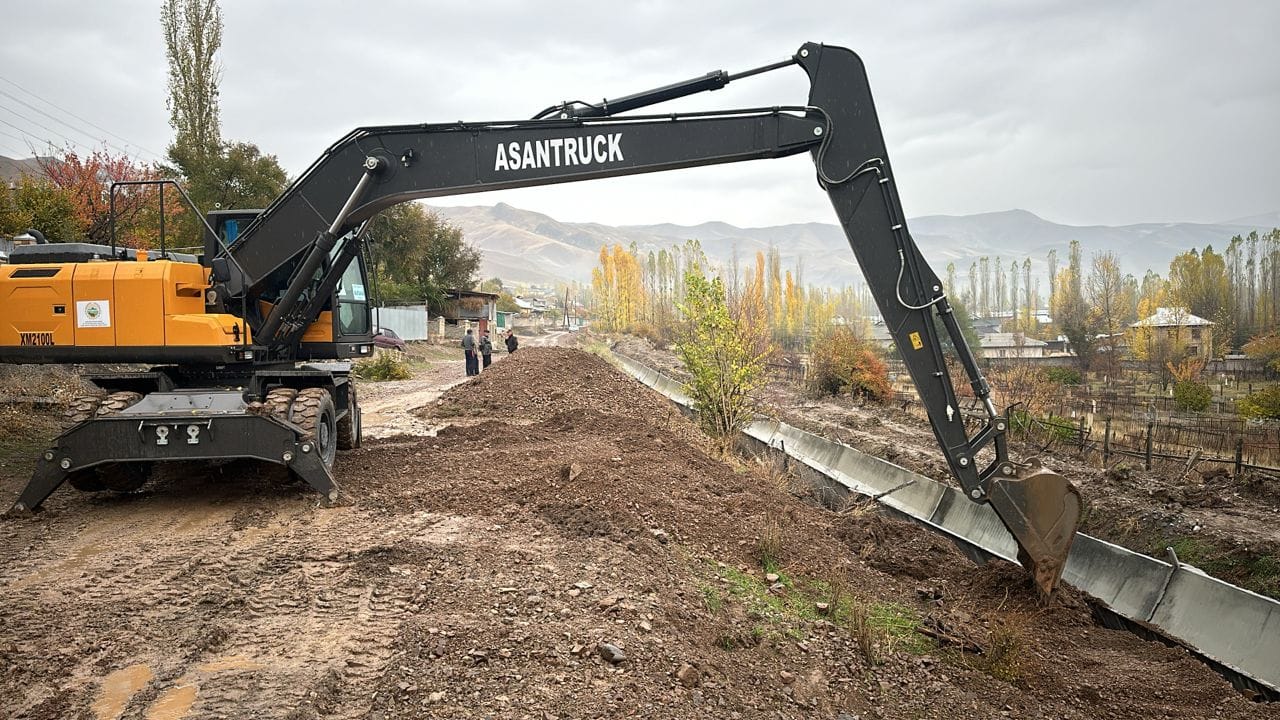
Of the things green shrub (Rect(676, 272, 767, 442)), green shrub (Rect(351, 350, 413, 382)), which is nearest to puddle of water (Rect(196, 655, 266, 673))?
green shrub (Rect(676, 272, 767, 442))

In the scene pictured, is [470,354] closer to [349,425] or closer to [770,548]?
[349,425]

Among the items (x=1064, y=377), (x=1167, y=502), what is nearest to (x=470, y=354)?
(x=1167, y=502)

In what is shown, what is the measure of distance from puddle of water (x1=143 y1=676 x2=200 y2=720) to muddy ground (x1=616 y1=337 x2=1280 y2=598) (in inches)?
414

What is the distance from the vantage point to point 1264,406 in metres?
21.4

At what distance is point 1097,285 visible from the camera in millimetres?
55125

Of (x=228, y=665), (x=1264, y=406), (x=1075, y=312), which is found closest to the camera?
(x=228, y=665)

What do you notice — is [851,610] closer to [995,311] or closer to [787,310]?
[787,310]

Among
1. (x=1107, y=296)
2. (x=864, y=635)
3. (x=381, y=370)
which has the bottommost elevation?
(x=864, y=635)

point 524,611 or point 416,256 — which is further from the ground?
point 416,256

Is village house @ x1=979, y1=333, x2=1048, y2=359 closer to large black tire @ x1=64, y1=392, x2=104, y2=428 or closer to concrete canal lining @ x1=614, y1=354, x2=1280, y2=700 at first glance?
concrete canal lining @ x1=614, y1=354, x2=1280, y2=700

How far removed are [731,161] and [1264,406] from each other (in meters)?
21.6

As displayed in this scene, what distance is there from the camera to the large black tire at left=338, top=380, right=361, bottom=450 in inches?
409

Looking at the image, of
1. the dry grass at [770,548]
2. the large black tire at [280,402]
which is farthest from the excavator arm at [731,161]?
the dry grass at [770,548]

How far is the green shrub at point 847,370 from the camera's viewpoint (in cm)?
2700
